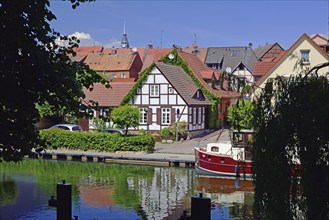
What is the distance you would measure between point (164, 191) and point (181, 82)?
69.6 ft

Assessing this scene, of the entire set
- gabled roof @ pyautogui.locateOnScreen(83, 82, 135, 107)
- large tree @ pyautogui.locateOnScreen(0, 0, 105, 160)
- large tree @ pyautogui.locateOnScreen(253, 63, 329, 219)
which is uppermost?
gabled roof @ pyautogui.locateOnScreen(83, 82, 135, 107)

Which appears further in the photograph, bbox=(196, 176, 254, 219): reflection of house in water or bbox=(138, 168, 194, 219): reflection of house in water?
bbox=(138, 168, 194, 219): reflection of house in water

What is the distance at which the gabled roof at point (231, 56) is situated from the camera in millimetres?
74562

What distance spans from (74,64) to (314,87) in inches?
184

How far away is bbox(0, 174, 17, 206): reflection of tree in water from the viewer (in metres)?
19.2

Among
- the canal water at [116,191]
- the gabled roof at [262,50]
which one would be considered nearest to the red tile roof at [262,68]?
the canal water at [116,191]

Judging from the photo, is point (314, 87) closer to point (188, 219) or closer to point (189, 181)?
point (188, 219)

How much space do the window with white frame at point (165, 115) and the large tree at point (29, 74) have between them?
101 feet

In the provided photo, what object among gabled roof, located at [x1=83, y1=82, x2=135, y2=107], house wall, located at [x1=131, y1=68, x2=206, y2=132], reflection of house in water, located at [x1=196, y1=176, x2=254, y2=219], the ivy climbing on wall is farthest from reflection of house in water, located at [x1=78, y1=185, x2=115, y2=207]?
the ivy climbing on wall

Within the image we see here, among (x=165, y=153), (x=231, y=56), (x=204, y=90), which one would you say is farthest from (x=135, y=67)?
(x=165, y=153)

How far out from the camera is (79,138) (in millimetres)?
33656

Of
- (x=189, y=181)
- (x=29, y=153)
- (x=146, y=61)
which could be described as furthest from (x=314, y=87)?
(x=146, y=61)

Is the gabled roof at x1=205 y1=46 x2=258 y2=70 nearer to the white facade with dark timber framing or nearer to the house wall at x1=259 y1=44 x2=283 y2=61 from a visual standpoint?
the house wall at x1=259 y1=44 x2=283 y2=61

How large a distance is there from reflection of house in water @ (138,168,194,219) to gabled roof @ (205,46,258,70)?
160 feet
